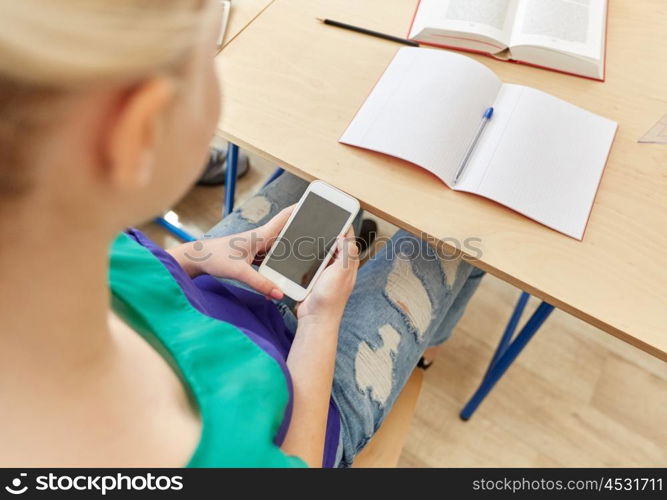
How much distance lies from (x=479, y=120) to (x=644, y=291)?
29cm

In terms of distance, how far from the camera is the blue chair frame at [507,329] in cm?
84

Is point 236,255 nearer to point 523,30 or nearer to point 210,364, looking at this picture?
point 210,364

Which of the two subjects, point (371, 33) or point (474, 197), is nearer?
point (474, 197)

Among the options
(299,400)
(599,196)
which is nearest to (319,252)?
(299,400)

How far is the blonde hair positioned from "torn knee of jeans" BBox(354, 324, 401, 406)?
520 millimetres

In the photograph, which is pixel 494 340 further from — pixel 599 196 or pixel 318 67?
pixel 318 67

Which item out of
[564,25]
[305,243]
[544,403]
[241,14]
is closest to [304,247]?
[305,243]

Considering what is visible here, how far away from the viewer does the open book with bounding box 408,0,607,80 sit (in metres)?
0.76

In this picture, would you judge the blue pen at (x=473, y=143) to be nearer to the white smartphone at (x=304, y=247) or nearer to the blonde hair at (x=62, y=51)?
the white smartphone at (x=304, y=247)

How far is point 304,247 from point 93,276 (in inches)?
16.9

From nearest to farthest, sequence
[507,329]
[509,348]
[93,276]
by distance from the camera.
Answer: [93,276]
[509,348]
[507,329]

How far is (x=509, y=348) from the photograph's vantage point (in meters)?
0.92

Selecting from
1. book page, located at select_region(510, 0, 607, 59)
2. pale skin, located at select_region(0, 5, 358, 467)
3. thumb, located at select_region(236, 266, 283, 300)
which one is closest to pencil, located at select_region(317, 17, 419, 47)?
book page, located at select_region(510, 0, 607, 59)
